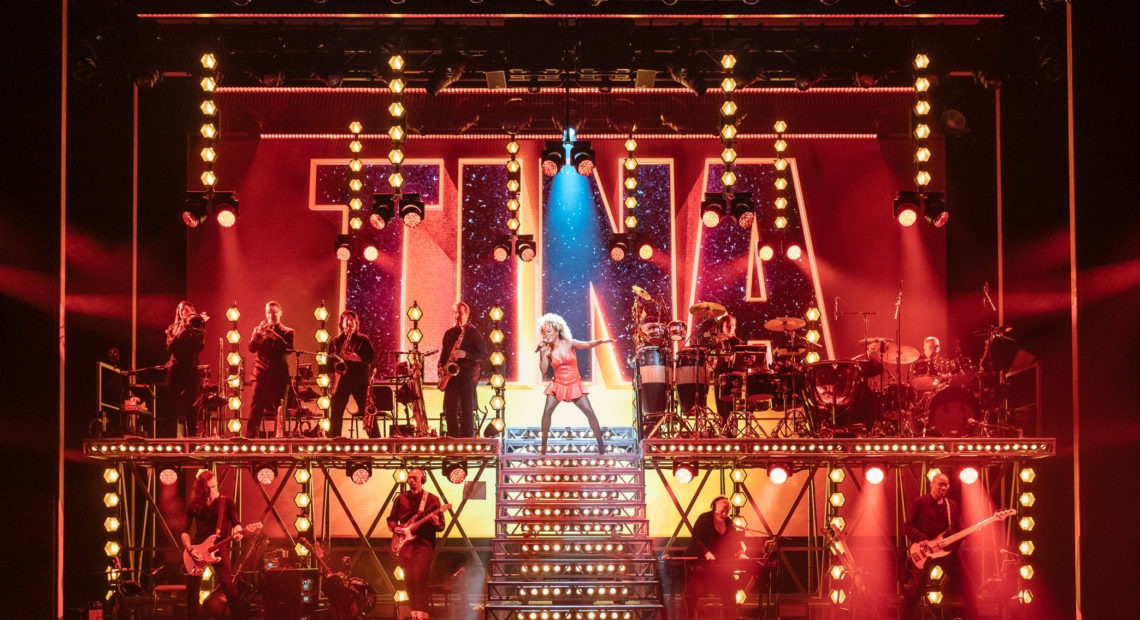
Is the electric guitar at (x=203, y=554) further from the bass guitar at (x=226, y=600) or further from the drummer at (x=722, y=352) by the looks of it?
the drummer at (x=722, y=352)

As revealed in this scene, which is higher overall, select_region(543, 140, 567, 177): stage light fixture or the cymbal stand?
select_region(543, 140, 567, 177): stage light fixture

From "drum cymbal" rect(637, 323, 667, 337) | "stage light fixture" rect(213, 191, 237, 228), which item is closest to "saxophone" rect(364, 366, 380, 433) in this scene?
"stage light fixture" rect(213, 191, 237, 228)

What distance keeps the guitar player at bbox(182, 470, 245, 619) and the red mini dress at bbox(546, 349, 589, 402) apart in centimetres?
348

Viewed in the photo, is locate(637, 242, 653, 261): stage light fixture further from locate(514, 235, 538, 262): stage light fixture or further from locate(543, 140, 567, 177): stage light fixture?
locate(543, 140, 567, 177): stage light fixture

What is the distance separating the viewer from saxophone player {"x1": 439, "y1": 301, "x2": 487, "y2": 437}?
1386cm

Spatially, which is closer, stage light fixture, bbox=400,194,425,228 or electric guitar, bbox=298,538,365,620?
electric guitar, bbox=298,538,365,620

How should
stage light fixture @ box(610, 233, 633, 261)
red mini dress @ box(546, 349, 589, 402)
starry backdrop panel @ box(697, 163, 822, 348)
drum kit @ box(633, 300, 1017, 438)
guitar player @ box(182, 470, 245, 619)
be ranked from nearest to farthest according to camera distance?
guitar player @ box(182, 470, 245, 619) < drum kit @ box(633, 300, 1017, 438) < red mini dress @ box(546, 349, 589, 402) < stage light fixture @ box(610, 233, 633, 261) < starry backdrop panel @ box(697, 163, 822, 348)

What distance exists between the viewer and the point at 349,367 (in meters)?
14.0

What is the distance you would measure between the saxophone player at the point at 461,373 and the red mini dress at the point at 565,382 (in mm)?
865

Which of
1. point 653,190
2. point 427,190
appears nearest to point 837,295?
point 653,190

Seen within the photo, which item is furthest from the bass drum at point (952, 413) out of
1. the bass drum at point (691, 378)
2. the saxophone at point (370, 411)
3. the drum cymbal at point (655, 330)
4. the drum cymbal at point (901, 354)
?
the saxophone at point (370, 411)

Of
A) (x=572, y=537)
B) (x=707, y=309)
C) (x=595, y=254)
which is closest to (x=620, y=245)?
(x=595, y=254)

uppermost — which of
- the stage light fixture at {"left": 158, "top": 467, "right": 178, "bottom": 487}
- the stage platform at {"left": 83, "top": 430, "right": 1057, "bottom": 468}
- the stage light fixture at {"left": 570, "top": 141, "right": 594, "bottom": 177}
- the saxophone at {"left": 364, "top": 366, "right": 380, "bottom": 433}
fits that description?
the stage light fixture at {"left": 570, "top": 141, "right": 594, "bottom": 177}

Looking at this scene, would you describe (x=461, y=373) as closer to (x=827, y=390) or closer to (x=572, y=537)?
(x=572, y=537)
